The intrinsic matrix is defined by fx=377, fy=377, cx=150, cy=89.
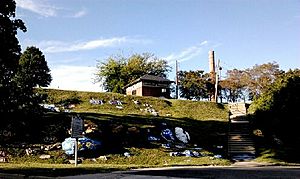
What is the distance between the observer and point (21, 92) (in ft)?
87.9

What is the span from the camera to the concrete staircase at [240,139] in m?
28.7

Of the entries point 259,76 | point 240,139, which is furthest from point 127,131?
point 259,76

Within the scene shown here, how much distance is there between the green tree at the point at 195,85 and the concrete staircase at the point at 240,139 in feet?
85.4

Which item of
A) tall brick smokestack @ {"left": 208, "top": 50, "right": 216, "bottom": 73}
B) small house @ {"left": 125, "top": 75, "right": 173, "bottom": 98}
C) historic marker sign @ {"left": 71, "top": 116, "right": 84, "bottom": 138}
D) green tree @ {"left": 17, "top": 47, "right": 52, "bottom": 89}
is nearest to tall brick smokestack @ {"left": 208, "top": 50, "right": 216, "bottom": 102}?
tall brick smokestack @ {"left": 208, "top": 50, "right": 216, "bottom": 73}

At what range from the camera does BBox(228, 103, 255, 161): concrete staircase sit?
28739 mm

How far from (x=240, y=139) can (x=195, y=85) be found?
38405mm

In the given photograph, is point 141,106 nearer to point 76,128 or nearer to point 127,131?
point 127,131

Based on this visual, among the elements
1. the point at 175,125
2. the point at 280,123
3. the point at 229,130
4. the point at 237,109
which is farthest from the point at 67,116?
the point at 237,109

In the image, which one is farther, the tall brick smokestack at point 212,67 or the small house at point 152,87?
the tall brick smokestack at point 212,67

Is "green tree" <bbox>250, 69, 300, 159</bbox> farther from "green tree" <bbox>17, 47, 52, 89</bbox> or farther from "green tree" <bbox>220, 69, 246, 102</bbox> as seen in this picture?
"green tree" <bbox>220, 69, 246, 102</bbox>

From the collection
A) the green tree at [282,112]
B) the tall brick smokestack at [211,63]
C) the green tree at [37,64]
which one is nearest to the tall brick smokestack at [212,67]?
the tall brick smokestack at [211,63]

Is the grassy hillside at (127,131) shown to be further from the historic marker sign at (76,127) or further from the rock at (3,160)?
the historic marker sign at (76,127)

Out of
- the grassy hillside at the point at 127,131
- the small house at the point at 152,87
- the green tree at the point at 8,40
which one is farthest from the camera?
the small house at the point at 152,87

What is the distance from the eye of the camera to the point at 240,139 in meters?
32.6
